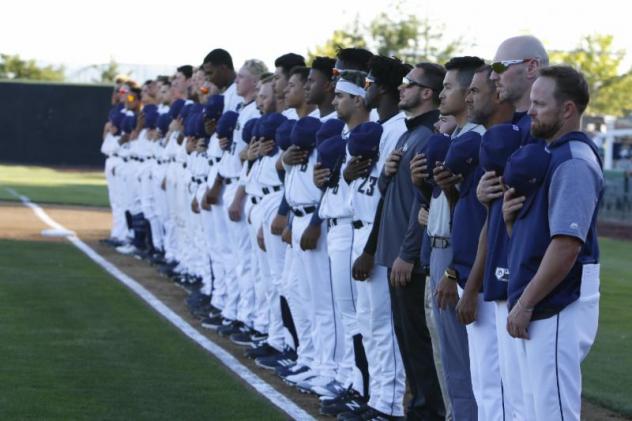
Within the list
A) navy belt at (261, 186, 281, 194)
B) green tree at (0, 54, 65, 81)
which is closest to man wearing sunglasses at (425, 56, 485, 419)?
navy belt at (261, 186, 281, 194)

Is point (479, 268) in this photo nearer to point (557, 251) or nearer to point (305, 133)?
point (557, 251)

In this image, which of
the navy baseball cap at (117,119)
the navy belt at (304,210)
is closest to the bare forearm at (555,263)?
the navy belt at (304,210)

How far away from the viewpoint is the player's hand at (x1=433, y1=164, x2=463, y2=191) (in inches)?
251

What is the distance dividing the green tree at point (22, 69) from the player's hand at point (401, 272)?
67593 mm

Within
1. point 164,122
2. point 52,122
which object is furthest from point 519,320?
point 52,122

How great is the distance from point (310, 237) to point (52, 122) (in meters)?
41.4

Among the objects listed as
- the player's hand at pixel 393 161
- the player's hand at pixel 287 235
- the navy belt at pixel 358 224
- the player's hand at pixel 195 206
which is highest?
the player's hand at pixel 393 161

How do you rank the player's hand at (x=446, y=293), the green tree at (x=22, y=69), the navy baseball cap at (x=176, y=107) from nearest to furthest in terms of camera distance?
the player's hand at (x=446, y=293) < the navy baseball cap at (x=176, y=107) < the green tree at (x=22, y=69)

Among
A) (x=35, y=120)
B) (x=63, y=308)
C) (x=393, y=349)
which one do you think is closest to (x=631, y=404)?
(x=393, y=349)

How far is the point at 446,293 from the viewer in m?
6.58

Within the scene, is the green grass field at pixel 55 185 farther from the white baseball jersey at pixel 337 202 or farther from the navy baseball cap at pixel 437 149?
the navy baseball cap at pixel 437 149

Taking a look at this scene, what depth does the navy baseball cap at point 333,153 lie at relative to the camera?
8.71m

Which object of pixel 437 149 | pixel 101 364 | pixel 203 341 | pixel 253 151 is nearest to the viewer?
pixel 437 149

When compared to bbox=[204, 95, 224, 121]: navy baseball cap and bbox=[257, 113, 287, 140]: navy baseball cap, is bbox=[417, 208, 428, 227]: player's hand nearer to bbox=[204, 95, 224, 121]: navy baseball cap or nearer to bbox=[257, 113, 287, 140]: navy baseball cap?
bbox=[257, 113, 287, 140]: navy baseball cap
